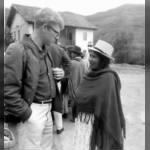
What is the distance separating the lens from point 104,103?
1788mm

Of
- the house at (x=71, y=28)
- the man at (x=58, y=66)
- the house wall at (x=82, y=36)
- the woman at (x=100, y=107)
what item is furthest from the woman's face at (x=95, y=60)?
the house wall at (x=82, y=36)

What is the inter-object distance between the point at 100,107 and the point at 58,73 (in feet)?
1.61

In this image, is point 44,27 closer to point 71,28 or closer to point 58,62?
point 58,62

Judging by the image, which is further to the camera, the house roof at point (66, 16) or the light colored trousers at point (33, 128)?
the house roof at point (66, 16)

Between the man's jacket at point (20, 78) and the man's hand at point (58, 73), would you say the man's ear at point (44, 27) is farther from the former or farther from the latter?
the man's hand at point (58, 73)

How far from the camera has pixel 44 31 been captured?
1464 mm

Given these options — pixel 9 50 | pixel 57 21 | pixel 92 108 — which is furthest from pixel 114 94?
pixel 9 50

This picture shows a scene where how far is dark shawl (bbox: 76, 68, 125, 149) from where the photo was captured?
1.78 m

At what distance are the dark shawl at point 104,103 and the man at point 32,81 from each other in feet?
1.32

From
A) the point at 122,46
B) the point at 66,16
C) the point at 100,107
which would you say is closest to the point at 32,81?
the point at 100,107

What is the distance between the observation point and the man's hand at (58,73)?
161 cm

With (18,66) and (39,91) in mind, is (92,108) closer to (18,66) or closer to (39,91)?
(39,91)

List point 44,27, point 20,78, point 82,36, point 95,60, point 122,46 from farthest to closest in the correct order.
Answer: point 82,36, point 122,46, point 95,60, point 44,27, point 20,78

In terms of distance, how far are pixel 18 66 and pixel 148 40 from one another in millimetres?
810
